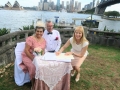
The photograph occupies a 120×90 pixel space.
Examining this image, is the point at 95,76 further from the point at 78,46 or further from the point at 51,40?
the point at 51,40

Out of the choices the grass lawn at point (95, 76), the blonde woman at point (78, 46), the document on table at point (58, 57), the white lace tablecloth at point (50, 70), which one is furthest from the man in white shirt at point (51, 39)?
the white lace tablecloth at point (50, 70)

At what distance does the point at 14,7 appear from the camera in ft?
583

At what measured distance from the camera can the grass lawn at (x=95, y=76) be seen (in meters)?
4.43

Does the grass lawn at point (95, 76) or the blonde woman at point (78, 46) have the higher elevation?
the blonde woman at point (78, 46)

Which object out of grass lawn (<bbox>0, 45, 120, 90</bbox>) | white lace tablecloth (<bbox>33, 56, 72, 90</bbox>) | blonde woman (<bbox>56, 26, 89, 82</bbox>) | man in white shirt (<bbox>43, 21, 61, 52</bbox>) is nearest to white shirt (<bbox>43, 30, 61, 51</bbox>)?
man in white shirt (<bbox>43, 21, 61, 52</bbox>)

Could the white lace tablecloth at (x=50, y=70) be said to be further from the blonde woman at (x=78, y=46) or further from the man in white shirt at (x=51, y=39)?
the man in white shirt at (x=51, y=39)

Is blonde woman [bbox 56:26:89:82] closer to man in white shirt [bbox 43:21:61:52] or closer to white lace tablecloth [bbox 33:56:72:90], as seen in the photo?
white lace tablecloth [bbox 33:56:72:90]

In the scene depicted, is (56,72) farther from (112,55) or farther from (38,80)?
(112,55)

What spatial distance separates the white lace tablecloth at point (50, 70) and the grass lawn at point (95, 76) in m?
0.89

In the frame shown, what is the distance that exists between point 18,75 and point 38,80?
1.03 meters

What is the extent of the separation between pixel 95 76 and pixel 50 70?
2.21 metres

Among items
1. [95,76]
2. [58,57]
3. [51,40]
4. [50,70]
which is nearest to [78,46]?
[58,57]

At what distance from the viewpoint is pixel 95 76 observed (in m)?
5.23

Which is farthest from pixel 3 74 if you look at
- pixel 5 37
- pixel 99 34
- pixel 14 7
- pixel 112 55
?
pixel 14 7
